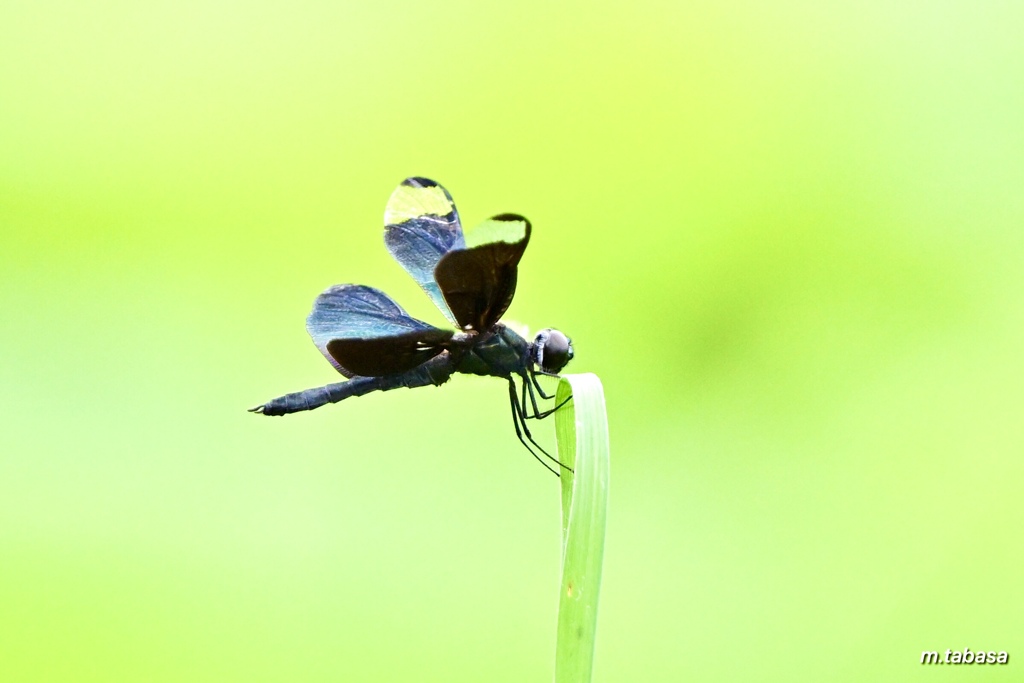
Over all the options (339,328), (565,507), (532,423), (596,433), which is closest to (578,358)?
(532,423)

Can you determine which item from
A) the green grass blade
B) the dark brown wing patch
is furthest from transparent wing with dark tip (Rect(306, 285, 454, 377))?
the green grass blade

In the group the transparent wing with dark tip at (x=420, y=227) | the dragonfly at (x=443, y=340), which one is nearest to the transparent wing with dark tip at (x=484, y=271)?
the dragonfly at (x=443, y=340)

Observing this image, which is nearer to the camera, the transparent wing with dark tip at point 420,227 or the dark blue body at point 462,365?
the dark blue body at point 462,365

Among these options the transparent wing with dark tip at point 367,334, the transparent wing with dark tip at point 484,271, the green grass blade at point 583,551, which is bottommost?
the green grass blade at point 583,551

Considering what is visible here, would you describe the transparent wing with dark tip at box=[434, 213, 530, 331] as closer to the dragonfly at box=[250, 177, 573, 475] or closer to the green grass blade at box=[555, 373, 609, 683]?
the dragonfly at box=[250, 177, 573, 475]

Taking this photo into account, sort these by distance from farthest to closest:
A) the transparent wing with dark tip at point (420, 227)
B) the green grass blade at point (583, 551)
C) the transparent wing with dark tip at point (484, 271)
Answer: the transparent wing with dark tip at point (420, 227)
the transparent wing with dark tip at point (484, 271)
the green grass blade at point (583, 551)

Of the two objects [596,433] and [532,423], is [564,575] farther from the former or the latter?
[532,423]

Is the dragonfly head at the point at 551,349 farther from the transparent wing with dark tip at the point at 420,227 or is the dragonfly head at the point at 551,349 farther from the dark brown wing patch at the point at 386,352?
the transparent wing with dark tip at the point at 420,227
